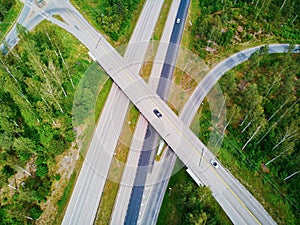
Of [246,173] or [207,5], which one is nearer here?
[246,173]

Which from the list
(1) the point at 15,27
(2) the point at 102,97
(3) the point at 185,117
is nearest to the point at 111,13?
(2) the point at 102,97

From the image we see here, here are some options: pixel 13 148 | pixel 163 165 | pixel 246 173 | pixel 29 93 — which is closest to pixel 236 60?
pixel 246 173

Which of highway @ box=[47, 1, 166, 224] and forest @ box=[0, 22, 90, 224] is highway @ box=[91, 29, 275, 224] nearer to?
highway @ box=[47, 1, 166, 224]

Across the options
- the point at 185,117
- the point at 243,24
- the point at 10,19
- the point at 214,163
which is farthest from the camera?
the point at 243,24

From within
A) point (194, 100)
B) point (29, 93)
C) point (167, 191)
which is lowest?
point (167, 191)

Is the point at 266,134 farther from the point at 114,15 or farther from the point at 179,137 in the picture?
the point at 114,15

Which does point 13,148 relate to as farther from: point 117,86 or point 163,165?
point 163,165
